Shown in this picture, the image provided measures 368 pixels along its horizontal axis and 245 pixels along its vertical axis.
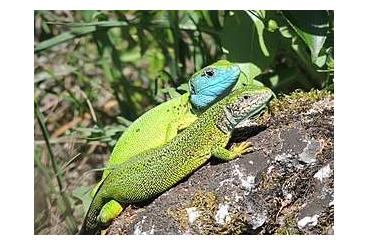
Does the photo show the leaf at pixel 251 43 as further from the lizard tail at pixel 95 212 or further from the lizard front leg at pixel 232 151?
the lizard tail at pixel 95 212

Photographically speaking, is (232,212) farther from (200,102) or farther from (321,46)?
(321,46)

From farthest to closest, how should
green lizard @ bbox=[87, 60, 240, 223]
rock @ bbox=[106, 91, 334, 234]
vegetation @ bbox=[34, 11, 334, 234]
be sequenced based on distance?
vegetation @ bbox=[34, 11, 334, 234], green lizard @ bbox=[87, 60, 240, 223], rock @ bbox=[106, 91, 334, 234]

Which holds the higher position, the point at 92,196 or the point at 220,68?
the point at 220,68

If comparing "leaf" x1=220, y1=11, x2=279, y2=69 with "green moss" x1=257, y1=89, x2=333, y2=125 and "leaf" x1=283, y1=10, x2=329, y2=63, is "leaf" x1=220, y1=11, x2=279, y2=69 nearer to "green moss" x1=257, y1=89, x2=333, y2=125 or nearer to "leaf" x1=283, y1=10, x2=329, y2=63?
"leaf" x1=283, y1=10, x2=329, y2=63

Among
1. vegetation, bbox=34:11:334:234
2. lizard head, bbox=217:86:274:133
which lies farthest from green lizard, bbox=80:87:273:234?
vegetation, bbox=34:11:334:234
